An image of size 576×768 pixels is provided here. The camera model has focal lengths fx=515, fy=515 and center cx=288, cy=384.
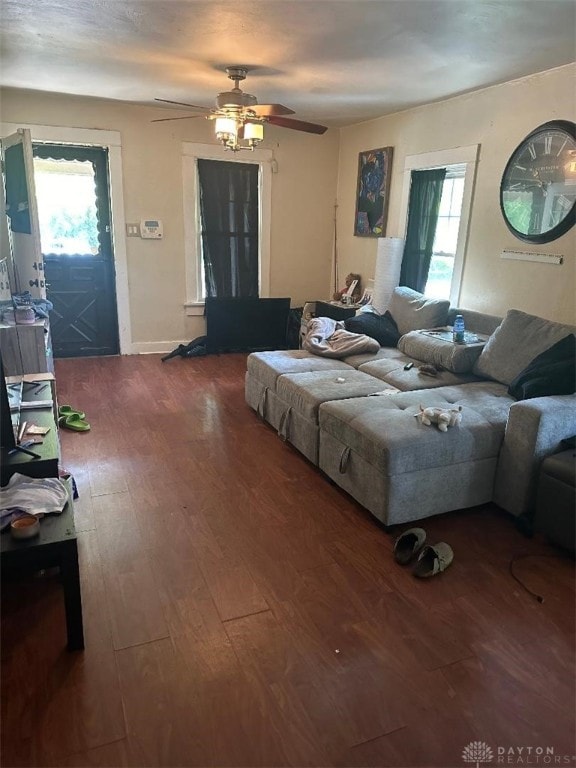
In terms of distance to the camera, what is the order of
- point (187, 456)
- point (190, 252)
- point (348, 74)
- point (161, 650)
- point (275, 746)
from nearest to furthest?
point (275, 746), point (161, 650), point (187, 456), point (348, 74), point (190, 252)

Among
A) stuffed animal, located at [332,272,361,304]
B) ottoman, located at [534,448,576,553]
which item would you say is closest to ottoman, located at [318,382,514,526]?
ottoman, located at [534,448,576,553]

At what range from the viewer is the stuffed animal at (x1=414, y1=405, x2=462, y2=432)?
2.54m

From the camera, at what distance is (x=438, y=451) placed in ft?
8.22

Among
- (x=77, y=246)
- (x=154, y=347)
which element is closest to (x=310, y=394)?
(x=154, y=347)

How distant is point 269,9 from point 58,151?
3.26 meters

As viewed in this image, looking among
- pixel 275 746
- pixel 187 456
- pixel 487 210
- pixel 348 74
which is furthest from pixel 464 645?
pixel 348 74

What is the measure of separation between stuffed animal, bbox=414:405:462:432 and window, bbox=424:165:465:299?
2.09 meters

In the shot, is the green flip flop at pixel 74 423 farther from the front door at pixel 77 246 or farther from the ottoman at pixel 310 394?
the front door at pixel 77 246

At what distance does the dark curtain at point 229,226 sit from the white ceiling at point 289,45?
3.97 feet

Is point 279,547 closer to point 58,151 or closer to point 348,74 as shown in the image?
point 348,74

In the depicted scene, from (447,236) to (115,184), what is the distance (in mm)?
3208

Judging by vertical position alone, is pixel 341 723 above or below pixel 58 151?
below

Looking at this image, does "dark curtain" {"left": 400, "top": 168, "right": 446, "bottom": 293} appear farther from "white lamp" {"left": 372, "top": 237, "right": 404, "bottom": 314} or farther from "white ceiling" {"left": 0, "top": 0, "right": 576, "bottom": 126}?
"white ceiling" {"left": 0, "top": 0, "right": 576, "bottom": 126}

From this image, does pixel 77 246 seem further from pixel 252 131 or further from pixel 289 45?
pixel 289 45
